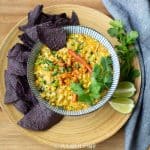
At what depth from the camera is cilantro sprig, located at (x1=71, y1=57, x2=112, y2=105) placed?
137 centimetres

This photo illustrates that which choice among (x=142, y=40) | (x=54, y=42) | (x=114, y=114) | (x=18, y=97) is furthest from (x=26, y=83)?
(x=142, y=40)

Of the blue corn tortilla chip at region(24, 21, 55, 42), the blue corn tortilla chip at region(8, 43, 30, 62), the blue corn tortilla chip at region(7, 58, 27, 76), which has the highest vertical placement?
the blue corn tortilla chip at region(24, 21, 55, 42)

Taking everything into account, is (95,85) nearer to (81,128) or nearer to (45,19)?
(81,128)

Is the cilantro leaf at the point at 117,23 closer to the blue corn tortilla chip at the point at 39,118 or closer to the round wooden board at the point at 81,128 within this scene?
the round wooden board at the point at 81,128

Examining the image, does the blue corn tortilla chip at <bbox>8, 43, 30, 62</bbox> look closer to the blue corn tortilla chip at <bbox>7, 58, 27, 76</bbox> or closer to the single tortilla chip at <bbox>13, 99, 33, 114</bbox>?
the blue corn tortilla chip at <bbox>7, 58, 27, 76</bbox>

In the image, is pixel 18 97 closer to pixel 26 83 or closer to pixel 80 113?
pixel 26 83

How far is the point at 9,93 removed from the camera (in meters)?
1.48

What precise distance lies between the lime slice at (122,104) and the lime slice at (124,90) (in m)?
0.02

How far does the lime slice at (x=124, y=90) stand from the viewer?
4.81 feet

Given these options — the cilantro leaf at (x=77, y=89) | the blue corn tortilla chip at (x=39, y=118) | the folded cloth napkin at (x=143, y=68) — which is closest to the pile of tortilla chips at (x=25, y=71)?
the blue corn tortilla chip at (x=39, y=118)

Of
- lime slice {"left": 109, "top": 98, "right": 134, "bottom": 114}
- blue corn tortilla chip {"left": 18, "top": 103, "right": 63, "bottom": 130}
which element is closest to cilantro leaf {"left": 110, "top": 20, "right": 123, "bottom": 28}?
lime slice {"left": 109, "top": 98, "right": 134, "bottom": 114}

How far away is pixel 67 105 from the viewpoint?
56.9 inches

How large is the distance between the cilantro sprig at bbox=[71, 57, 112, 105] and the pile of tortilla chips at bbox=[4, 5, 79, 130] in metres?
0.12

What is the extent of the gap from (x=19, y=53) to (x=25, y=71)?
62 millimetres
